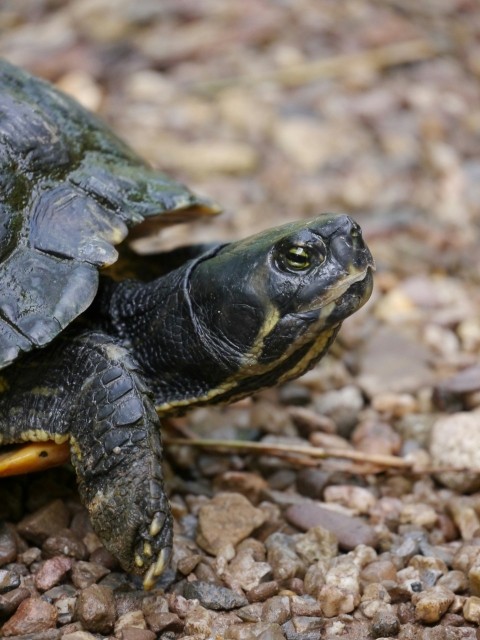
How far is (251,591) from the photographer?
2.49m

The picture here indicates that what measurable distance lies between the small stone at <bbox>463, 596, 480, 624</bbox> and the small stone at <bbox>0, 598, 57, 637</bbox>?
3.96 feet

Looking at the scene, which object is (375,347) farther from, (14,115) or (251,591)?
(14,115)

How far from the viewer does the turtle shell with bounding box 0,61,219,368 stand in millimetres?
2592

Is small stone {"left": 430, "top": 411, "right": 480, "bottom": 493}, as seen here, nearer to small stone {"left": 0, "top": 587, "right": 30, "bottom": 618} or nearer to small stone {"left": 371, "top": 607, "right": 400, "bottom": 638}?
small stone {"left": 371, "top": 607, "right": 400, "bottom": 638}

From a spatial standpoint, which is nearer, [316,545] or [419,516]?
[316,545]

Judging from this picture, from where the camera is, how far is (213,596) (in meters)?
2.44

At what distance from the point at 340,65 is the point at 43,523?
5.17 metres

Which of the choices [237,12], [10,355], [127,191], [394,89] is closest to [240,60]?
[237,12]

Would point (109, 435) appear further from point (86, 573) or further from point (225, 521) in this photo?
point (225, 521)

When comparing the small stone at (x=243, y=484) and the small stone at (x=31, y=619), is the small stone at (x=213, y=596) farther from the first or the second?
the small stone at (x=243, y=484)

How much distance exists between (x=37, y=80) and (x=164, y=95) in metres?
2.96

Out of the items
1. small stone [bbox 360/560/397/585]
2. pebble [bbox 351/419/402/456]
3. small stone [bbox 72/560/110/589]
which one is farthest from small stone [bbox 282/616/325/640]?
pebble [bbox 351/419/402/456]

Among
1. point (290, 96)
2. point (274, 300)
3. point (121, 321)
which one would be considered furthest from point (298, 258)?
point (290, 96)

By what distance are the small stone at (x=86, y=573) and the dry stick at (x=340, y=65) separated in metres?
4.57
